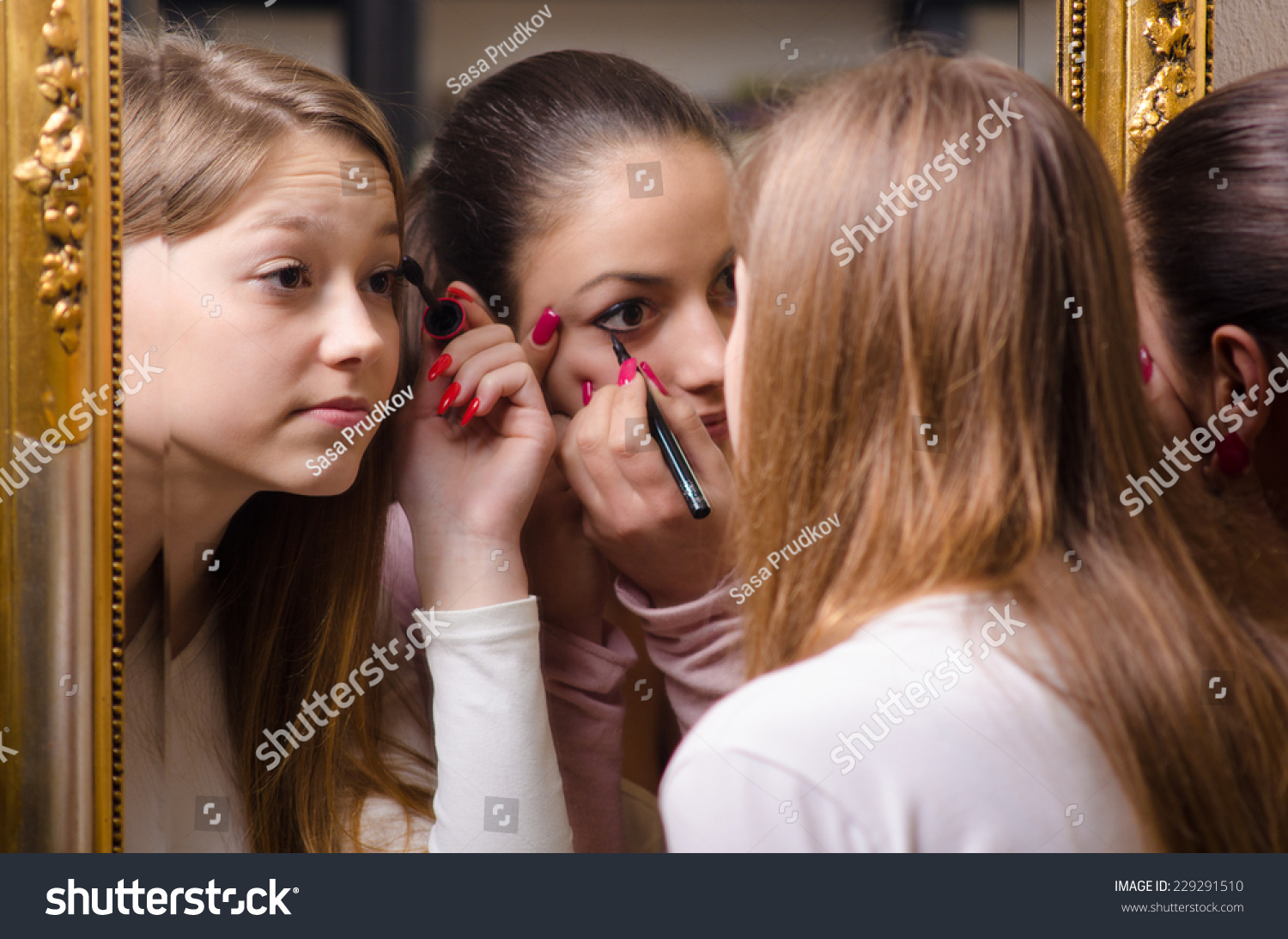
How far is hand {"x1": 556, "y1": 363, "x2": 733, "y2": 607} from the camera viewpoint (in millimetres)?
749

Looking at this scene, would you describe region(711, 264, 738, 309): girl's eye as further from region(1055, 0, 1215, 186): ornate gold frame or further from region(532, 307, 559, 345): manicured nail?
region(1055, 0, 1215, 186): ornate gold frame

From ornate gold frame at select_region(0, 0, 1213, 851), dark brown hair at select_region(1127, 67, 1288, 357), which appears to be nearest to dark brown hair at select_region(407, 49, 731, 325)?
ornate gold frame at select_region(0, 0, 1213, 851)

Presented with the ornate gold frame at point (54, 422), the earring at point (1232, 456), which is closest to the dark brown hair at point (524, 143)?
the ornate gold frame at point (54, 422)

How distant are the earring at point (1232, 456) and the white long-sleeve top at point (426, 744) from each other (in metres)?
0.53

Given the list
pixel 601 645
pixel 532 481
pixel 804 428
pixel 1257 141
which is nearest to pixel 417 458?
pixel 532 481

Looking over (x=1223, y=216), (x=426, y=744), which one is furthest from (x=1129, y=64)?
(x=426, y=744)

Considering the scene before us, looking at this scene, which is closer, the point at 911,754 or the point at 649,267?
the point at 911,754

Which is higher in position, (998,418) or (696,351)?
(696,351)

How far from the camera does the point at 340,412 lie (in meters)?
0.75

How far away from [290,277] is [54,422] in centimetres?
21

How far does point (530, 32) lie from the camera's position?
29.7 inches

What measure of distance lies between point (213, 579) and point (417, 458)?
7.4 inches

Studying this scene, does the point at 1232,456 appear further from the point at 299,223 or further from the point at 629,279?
the point at 299,223
